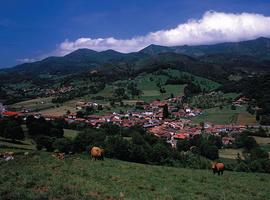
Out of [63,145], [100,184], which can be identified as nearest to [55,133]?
[63,145]

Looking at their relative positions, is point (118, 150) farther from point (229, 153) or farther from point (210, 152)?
point (229, 153)

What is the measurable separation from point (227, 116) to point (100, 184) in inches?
5143

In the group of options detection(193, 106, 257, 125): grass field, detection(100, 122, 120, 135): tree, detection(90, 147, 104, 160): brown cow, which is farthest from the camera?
detection(193, 106, 257, 125): grass field

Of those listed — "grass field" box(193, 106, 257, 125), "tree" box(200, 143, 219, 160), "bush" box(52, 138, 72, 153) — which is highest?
"bush" box(52, 138, 72, 153)

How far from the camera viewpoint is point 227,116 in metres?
143

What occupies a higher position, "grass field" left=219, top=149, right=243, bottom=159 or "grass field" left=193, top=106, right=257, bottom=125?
"grass field" left=219, top=149, right=243, bottom=159

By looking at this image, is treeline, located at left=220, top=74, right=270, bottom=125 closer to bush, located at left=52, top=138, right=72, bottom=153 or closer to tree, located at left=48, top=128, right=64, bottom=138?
tree, located at left=48, top=128, right=64, bottom=138

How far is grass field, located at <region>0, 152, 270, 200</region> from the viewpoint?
53.1 feet

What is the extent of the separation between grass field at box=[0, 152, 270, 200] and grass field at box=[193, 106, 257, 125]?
363 ft

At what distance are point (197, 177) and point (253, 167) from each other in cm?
2127

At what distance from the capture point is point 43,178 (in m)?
19.4

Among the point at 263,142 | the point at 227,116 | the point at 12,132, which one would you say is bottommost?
the point at 227,116

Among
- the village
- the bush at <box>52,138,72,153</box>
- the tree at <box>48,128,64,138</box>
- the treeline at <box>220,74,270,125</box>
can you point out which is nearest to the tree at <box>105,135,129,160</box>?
the bush at <box>52,138,72,153</box>

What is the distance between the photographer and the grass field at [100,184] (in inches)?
638
